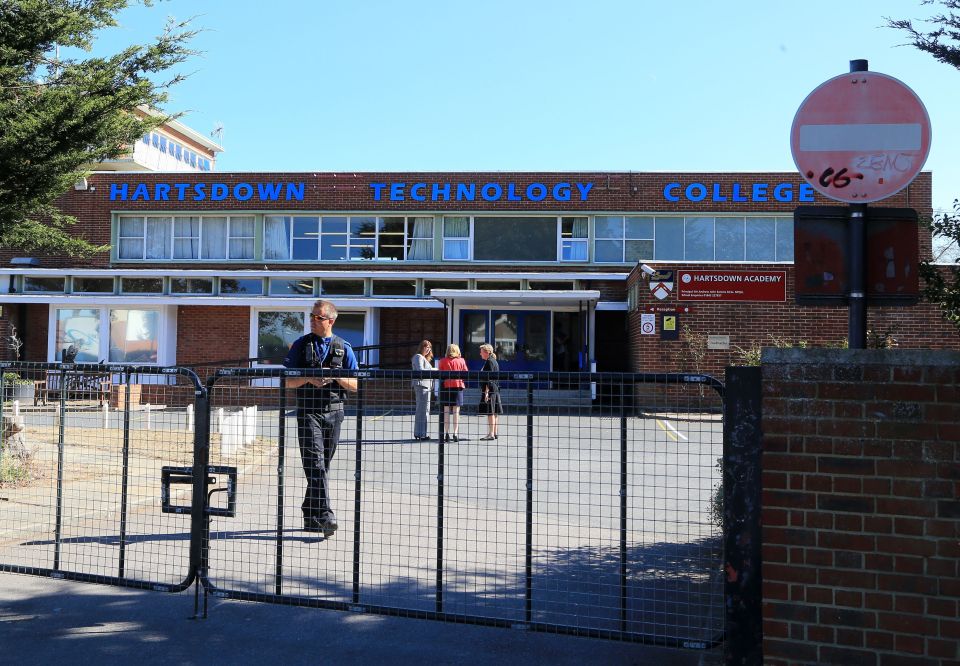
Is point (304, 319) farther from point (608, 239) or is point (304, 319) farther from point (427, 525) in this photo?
point (427, 525)

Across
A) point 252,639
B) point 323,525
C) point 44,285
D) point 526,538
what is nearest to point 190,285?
point 44,285

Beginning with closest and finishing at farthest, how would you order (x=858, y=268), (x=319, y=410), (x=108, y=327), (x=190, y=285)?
(x=858, y=268), (x=319, y=410), (x=108, y=327), (x=190, y=285)

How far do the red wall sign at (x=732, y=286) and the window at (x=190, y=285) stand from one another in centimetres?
1511

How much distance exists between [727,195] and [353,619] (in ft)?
77.8

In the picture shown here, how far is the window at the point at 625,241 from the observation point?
87.5 feet

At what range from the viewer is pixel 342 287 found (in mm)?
26672

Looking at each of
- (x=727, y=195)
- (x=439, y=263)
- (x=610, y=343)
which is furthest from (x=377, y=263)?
(x=727, y=195)

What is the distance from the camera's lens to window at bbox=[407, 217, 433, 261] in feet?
90.2

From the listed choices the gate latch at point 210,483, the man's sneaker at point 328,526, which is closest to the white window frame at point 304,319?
the man's sneaker at point 328,526

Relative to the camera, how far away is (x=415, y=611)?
186 inches

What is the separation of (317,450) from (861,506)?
383 cm

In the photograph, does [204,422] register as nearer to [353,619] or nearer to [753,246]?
[353,619]

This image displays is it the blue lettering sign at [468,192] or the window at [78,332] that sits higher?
the blue lettering sign at [468,192]

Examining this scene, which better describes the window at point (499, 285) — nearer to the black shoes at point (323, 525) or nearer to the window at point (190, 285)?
the window at point (190, 285)
